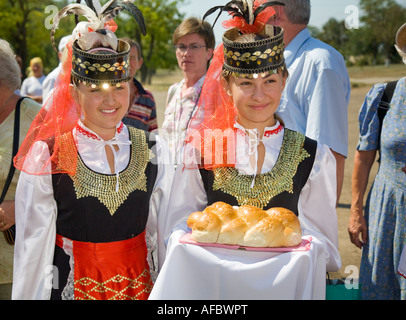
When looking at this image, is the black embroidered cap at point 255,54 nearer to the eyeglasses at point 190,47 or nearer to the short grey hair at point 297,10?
the short grey hair at point 297,10

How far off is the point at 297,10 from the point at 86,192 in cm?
211

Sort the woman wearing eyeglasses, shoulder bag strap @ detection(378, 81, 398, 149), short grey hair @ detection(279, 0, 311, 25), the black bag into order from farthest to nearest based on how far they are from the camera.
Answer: the woman wearing eyeglasses → short grey hair @ detection(279, 0, 311, 25) → shoulder bag strap @ detection(378, 81, 398, 149) → the black bag

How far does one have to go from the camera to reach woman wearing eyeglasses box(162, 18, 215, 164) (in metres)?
4.97

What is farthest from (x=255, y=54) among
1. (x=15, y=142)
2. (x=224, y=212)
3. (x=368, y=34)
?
(x=368, y=34)

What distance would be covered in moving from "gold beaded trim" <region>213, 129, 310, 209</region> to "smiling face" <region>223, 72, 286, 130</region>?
216 mm

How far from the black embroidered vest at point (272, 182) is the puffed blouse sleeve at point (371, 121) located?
1111mm

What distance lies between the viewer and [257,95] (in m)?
2.28

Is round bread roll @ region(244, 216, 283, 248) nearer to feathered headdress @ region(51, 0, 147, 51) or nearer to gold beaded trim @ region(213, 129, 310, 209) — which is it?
gold beaded trim @ region(213, 129, 310, 209)

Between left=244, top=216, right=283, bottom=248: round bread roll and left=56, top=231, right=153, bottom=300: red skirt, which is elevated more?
left=244, top=216, right=283, bottom=248: round bread roll

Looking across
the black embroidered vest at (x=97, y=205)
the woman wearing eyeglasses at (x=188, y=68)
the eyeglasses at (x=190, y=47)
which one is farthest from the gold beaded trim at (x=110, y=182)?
the eyeglasses at (x=190, y=47)

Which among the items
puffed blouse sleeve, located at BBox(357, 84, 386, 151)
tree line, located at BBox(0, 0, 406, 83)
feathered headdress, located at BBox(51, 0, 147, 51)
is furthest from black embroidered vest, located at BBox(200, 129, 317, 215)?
tree line, located at BBox(0, 0, 406, 83)

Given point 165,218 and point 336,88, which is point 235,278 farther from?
point 336,88
